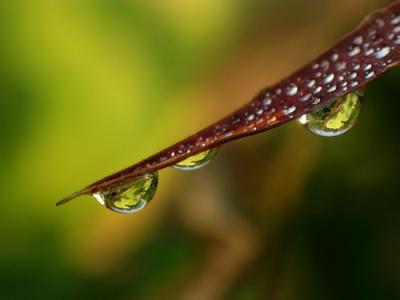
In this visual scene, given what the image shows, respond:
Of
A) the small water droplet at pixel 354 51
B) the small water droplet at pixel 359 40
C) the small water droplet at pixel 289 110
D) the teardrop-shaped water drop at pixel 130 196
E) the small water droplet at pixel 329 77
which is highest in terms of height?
the teardrop-shaped water drop at pixel 130 196

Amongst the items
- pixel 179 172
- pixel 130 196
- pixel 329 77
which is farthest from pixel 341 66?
pixel 179 172

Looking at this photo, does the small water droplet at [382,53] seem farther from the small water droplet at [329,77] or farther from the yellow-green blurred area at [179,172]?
the yellow-green blurred area at [179,172]

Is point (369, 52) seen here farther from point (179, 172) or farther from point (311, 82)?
point (179, 172)

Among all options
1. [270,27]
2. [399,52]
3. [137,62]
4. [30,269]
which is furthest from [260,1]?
[399,52]

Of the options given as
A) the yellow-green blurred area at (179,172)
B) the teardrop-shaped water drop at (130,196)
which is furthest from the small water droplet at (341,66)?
the yellow-green blurred area at (179,172)

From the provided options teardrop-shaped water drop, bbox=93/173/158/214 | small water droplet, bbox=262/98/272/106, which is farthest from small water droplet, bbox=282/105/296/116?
teardrop-shaped water drop, bbox=93/173/158/214

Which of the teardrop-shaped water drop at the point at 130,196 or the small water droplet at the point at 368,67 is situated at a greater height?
the teardrop-shaped water drop at the point at 130,196

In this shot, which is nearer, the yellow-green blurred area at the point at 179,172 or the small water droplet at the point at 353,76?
the small water droplet at the point at 353,76

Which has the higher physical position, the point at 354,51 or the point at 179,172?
the point at 179,172
